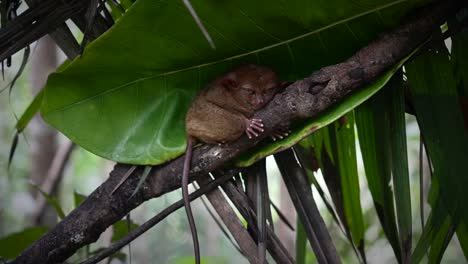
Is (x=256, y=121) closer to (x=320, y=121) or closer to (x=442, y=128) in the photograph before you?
(x=320, y=121)

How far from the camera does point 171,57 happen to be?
1903 millimetres

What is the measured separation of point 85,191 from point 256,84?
824 cm

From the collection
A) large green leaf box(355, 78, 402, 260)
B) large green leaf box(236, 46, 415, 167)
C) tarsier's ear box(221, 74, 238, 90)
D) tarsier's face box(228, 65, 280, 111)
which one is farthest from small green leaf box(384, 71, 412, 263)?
tarsier's ear box(221, 74, 238, 90)

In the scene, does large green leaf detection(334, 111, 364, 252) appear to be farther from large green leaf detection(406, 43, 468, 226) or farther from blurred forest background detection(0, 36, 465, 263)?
blurred forest background detection(0, 36, 465, 263)

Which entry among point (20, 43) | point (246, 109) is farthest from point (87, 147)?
point (246, 109)

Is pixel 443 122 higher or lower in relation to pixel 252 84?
lower

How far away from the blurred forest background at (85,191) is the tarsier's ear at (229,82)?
6.19 ft

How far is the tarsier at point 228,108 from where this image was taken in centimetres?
190

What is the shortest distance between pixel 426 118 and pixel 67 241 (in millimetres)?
1213

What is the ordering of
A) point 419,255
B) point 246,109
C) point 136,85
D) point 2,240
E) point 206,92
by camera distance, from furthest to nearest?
1. point 2,240
2. point 246,109
3. point 206,92
4. point 136,85
5. point 419,255

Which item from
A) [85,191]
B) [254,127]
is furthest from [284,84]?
[85,191]

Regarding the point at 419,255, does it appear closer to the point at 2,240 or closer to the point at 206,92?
the point at 206,92

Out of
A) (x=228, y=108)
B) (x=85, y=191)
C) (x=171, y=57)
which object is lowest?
(x=85, y=191)

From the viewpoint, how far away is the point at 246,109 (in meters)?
2.31
